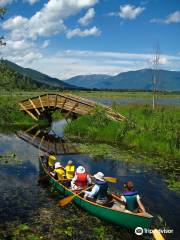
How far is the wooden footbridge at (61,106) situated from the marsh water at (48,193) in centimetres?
1131

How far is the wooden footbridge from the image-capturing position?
153 feet

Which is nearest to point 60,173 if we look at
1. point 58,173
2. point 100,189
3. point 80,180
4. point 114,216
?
point 58,173

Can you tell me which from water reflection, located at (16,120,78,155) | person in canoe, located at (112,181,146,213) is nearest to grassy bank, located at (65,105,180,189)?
water reflection, located at (16,120,78,155)

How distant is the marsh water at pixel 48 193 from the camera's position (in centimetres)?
1780

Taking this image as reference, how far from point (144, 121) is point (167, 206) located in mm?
23314

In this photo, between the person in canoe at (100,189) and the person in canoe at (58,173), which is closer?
the person in canoe at (100,189)

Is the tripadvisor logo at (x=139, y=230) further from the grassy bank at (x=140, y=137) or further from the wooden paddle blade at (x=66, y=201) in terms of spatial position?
the grassy bank at (x=140, y=137)

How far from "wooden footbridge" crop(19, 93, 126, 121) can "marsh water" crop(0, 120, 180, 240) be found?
37.1ft

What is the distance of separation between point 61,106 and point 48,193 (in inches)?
1170

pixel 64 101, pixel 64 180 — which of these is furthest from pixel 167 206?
pixel 64 101

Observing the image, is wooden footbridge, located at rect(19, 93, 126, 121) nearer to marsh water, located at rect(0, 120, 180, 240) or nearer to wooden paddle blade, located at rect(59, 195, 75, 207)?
marsh water, located at rect(0, 120, 180, 240)

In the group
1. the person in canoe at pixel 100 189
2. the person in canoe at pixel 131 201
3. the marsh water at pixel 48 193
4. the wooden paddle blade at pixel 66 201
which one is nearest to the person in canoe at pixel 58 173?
the marsh water at pixel 48 193

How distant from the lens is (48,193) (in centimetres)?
2270

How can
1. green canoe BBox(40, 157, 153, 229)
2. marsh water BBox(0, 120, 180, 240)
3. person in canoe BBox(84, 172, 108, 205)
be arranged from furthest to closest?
person in canoe BBox(84, 172, 108, 205), marsh water BBox(0, 120, 180, 240), green canoe BBox(40, 157, 153, 229)
